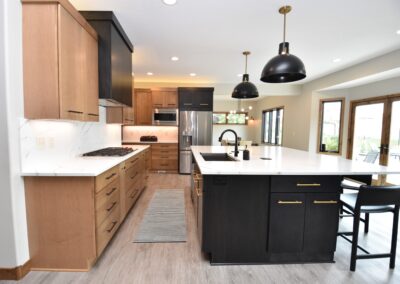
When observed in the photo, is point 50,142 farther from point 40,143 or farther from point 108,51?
point 108,51

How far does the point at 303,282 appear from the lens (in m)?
1.77

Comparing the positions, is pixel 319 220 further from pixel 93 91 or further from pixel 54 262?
pixel 93 91

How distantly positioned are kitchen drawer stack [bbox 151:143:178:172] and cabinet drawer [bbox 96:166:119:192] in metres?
3.49

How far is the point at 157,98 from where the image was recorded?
593cm

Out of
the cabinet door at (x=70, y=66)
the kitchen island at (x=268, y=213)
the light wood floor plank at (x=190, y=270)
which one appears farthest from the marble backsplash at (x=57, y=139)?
the kitchen island at (x=268, y=213)

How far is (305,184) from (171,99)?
470 cm

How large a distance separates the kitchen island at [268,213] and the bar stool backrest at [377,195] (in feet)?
0.56

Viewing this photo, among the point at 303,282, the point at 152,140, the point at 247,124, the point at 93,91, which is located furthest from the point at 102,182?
the point at 247,124

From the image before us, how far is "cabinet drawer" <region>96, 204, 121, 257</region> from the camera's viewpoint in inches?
75.6

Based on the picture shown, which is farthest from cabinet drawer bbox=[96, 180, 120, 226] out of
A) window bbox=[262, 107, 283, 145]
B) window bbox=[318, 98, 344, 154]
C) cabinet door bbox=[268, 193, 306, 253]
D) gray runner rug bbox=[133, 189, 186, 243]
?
window bbox=[262, 107, 283, 145]

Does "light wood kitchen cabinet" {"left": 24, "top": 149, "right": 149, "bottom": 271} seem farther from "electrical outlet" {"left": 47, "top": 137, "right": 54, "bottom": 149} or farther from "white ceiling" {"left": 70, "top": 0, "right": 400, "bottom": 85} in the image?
"white ceiling" {"left": 70, "top": 0, "right": 400, "bottom": 85}

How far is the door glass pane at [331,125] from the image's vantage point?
18.7 feet

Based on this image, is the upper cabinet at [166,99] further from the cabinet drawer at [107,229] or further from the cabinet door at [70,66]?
the cabinet drawer at [107,229]

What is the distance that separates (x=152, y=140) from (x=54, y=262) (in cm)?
443
